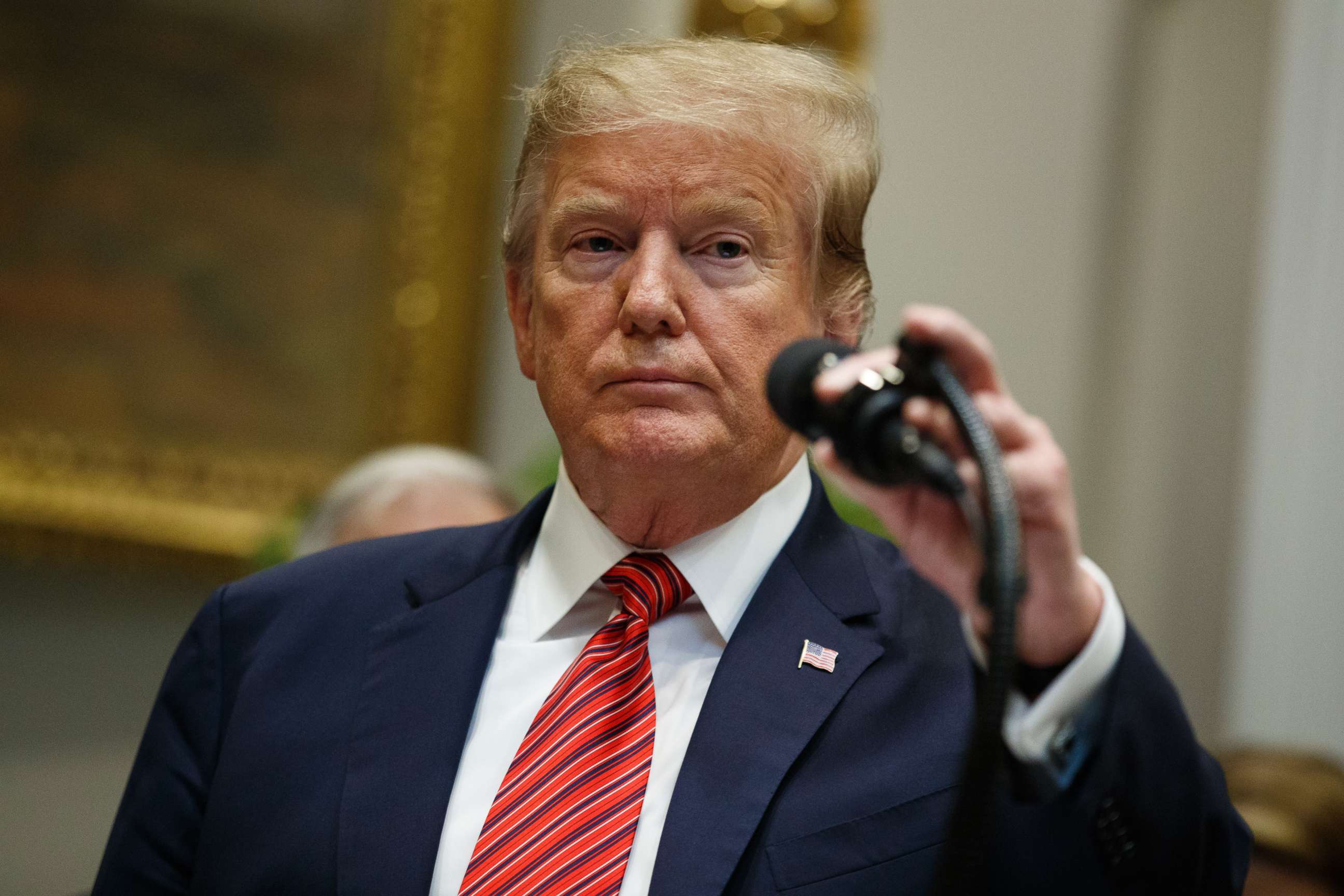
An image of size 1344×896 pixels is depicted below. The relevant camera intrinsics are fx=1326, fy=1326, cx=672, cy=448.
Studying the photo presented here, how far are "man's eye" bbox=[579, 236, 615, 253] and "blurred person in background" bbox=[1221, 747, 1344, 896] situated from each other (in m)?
1.68

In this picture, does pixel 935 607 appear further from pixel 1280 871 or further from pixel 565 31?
pixel 565 31

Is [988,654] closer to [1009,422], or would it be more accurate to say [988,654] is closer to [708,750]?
[1009,422]

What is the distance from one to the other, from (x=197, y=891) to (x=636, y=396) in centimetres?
86

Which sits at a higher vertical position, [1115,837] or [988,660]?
[988,660]

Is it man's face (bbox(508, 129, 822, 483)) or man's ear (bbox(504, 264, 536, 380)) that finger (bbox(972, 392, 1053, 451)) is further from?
man's ear (bbox(504, 264, 536, 380))

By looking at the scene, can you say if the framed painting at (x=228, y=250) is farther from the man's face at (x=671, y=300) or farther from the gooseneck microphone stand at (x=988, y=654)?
the gooseneck microphone stand at (x=988, y=654)

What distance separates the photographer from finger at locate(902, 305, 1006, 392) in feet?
3.69

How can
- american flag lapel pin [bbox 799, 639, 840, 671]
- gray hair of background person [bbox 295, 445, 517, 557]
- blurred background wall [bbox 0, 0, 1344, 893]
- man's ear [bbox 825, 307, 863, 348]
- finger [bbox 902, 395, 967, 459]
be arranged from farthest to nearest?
blurred background wall [bbox 0, 0, 1344, 893], gray hair of background person [bbox 295, 445, 517, 557], man's ear [bbox 825, 307, 863, 348], american flag lapel pin [bbox 799, 639, 840, 671], finger [bbox 902, 395, 967, 459]

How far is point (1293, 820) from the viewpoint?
2.68m

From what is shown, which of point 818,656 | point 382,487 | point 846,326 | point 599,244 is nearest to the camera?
point 818,656

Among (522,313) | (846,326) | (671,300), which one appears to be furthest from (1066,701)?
(522,313)

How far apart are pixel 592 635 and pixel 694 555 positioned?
0.57 ft

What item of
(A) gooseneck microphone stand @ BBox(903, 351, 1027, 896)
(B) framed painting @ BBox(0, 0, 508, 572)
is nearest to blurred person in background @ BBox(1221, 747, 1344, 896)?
(A) gooseneck microphone stand @ BBox(903, 351, 1027, 896)

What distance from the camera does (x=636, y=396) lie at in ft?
5.61
